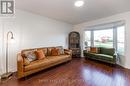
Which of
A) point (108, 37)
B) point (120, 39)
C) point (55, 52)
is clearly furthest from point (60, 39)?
point (120, 39)

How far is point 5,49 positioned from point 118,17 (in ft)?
14.8

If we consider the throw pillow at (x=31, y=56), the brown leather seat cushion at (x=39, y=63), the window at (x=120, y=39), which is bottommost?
the brown leather seat cushion at (x=39, y=63)

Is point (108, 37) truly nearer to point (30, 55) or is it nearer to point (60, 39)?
point (60, 39)

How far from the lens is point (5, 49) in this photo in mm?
3432

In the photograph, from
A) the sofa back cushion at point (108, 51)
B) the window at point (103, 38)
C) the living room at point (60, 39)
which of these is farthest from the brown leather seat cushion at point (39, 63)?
the window at point (103, 38)

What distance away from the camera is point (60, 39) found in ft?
19.8

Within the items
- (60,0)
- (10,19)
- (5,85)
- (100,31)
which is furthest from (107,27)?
(5,85)

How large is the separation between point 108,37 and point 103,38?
1.21ft

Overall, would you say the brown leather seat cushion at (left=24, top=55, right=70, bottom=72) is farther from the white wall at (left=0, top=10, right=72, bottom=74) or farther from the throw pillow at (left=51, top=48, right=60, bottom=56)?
the white wall at (left=0, top=10, right=72, bottom=74)

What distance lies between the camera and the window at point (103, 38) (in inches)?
205

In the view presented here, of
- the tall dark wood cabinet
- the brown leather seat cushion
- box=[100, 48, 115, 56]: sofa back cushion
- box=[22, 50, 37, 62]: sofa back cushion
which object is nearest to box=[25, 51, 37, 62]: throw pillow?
box=[22, 50, 37, 62]: sofa back cushion

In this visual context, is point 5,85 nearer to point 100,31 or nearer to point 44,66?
point 44,66

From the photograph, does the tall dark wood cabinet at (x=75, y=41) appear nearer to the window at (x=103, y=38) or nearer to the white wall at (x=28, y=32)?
the white wall at (x=28, y=32)

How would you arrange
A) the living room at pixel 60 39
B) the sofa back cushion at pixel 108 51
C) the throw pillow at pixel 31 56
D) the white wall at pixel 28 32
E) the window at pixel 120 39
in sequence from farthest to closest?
the sofa back cushion at pixel 108 51 < the window at pixel 120 39 < the throw pillow at pixel 31 56 < the white wall at pixel 28 32 < the living room at pixel 60 39
